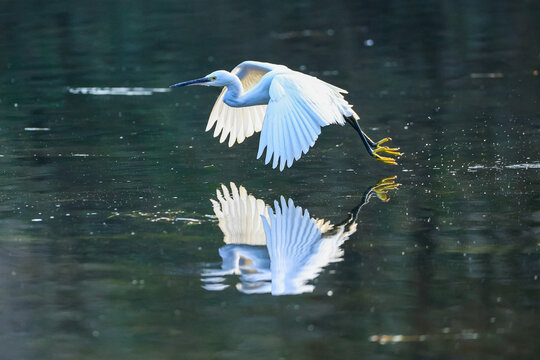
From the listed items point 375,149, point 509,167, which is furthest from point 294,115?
point 509,167

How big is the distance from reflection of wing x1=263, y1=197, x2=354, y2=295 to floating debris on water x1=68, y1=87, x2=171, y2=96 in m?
6.05

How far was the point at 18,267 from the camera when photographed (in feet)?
20.5

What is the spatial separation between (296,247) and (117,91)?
746cm

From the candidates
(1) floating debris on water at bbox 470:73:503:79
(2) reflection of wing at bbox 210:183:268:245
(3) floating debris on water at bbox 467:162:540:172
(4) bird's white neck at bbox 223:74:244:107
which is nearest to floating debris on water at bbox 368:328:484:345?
(2) reflection of wing at bbox 210:183:268:245

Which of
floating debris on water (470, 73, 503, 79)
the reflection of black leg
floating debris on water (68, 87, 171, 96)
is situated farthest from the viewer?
floating debris on water (68, 87, 171, 96)

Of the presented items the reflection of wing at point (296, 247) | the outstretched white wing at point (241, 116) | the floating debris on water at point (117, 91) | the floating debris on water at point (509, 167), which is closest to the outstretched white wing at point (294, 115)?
the reflection of wing at point (296, 247)

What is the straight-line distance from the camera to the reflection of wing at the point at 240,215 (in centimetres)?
675

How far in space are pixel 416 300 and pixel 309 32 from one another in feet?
45.5

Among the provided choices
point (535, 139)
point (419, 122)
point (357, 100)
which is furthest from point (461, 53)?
point (535, 139)

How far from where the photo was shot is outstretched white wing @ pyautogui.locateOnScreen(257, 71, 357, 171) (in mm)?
7273

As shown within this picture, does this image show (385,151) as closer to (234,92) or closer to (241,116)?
(234,92)

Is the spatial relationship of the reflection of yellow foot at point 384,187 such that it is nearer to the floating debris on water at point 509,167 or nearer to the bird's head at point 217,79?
the floating debris on water at point 509,167

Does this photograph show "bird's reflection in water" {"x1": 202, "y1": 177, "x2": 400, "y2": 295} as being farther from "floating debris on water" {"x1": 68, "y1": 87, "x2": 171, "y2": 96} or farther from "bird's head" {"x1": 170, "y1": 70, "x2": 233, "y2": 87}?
"floating debris on water" {"x1": 68, "y1": 87, "x2": 171, "y2": 96}

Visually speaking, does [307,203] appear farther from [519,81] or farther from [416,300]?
[519,81]
